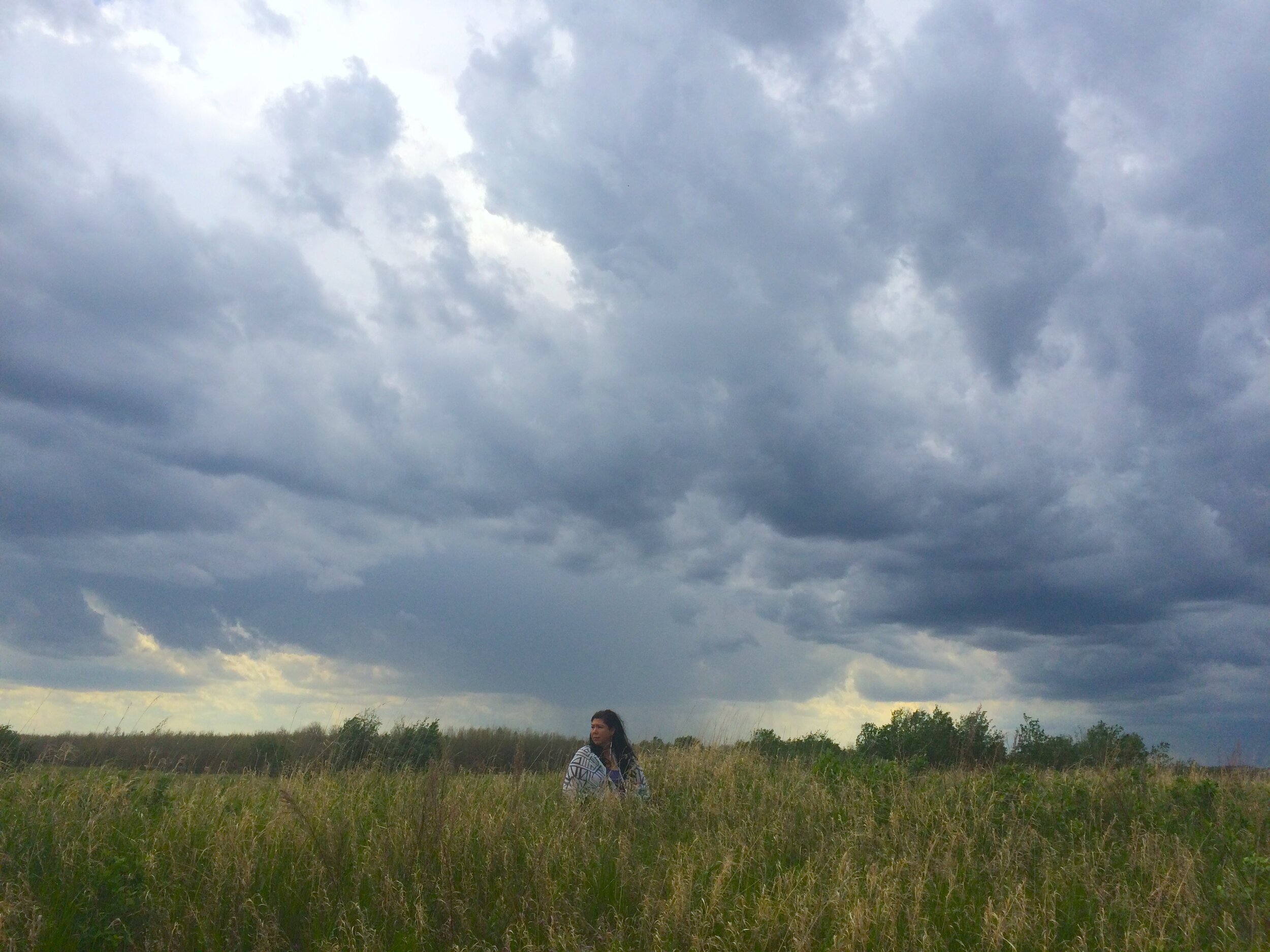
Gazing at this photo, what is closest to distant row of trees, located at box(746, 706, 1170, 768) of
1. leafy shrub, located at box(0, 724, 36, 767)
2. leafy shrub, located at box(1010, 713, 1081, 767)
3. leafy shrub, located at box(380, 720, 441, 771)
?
leafy shrub, located at box(1010, 713, 1081, 767)

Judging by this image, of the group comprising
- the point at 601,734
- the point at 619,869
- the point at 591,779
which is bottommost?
the point at 619,869

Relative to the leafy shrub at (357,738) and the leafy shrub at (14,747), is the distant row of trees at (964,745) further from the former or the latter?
the leafy shrub at (14,747)

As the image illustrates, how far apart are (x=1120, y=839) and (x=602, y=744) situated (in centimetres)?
653

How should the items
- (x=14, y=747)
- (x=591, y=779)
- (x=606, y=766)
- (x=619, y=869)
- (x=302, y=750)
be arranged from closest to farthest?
1. (x=619, y=869)
2. (x=591, y=779)
3. (x=606, y=766)
4. (x=14, y=747)
5. (x=302, y=750)

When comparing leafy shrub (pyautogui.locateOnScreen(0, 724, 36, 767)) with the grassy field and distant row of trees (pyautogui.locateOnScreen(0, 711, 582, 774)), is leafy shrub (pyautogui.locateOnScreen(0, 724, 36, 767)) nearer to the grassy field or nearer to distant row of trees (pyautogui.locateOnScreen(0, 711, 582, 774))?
distant row of trees (pyautogui.locateOnScreen(0, 711, 582, 774))

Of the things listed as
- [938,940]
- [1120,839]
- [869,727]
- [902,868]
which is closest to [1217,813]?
[1120,839]

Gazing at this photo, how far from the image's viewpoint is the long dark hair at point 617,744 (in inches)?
493

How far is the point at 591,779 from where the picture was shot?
38.7 feet

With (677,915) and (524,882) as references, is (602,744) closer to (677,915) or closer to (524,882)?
(524,882)

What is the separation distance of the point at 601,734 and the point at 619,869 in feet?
13.8

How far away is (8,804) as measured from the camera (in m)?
9.12

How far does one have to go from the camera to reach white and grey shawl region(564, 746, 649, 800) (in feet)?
37.6

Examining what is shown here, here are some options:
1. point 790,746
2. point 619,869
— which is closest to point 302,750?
point 790,746

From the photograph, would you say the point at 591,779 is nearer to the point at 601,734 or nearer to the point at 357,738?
the point at 601,734
